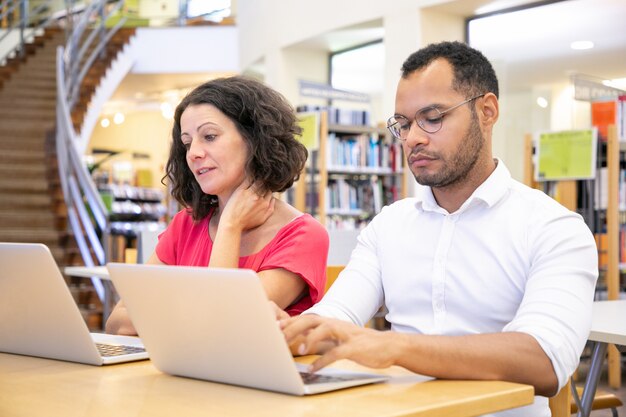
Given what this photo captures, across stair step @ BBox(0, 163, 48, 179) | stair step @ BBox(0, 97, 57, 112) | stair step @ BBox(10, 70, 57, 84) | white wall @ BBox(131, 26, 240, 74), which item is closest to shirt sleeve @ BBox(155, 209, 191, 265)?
stair step @ BBox(0, 163, 48, 179)

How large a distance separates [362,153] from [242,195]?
16.1 ft

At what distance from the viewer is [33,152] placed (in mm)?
7797

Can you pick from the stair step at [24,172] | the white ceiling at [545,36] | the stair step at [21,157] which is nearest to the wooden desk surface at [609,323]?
the white ceiling at [545,36]

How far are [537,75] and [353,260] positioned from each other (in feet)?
22.2

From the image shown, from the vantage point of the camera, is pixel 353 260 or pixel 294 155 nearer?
pixel 353 260

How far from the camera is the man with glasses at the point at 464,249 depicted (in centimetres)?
131

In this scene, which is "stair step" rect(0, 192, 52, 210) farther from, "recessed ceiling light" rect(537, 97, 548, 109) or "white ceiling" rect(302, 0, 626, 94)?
"recessed ceiling light" rect(537, 97, 548, 109)

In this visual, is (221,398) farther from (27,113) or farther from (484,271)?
(27,113)

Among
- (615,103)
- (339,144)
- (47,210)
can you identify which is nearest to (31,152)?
(47,210)

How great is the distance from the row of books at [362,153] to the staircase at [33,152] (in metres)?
2.19

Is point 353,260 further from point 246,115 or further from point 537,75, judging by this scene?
point 537,75

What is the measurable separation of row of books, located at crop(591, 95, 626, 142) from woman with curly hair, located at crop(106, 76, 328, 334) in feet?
13.2

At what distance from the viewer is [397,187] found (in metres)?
6.96

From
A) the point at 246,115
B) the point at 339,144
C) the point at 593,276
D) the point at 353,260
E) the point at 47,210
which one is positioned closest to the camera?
the point at 593,276
